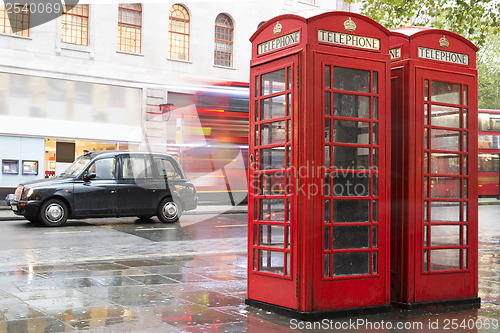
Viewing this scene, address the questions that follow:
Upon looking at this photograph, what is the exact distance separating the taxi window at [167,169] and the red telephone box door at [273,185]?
35.2 feet

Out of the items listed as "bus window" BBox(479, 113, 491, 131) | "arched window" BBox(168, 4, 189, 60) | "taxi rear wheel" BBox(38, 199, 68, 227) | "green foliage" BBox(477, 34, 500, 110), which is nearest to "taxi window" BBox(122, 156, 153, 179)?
"taxi rear wheel" BBox(38, 199, 68, 227)

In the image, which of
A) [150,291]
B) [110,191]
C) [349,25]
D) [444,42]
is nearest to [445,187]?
[444,42]

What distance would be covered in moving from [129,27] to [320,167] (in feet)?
77.7

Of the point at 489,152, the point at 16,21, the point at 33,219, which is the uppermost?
the point at 16,21

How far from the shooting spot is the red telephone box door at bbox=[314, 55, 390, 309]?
5312mm

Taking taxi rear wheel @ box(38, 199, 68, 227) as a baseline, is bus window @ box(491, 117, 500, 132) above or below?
above

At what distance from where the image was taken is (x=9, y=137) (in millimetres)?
22688

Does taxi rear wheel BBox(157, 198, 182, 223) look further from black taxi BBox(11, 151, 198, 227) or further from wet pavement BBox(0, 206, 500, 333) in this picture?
wet pavement BBox(0, 206, 500, 333)

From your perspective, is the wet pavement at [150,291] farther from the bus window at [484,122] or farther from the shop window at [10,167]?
the bus window at [484,122]

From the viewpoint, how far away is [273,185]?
18.3ft

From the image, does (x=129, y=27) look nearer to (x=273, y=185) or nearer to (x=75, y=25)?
(x=75, y=25)

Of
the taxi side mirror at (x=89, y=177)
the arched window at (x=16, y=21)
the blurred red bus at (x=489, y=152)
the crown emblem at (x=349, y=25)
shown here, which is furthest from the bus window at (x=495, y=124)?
the crown emblem at (x=349, y=25)

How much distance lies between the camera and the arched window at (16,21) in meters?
23.4

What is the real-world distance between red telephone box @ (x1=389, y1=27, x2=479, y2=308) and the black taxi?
10751mm
